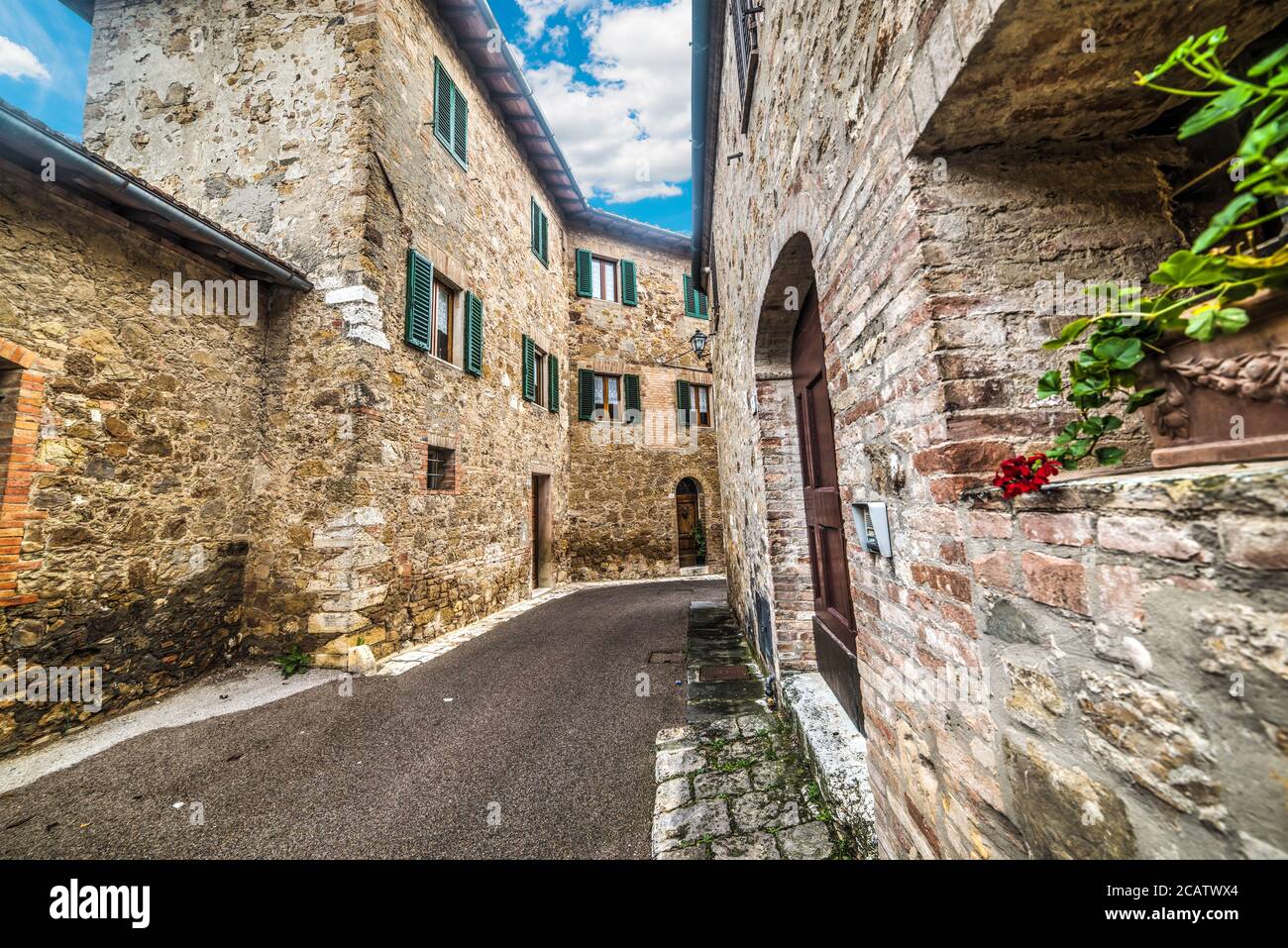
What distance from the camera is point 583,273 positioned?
11.2 m

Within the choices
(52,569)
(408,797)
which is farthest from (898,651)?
(52,569)

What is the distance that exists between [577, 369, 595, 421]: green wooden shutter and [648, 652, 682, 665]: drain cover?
6.85 m

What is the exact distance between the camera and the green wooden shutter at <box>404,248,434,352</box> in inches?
220

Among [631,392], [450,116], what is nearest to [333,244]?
[450,116]

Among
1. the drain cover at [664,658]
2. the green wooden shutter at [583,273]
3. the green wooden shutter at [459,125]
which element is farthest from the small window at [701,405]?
the drain cover at [664,658]

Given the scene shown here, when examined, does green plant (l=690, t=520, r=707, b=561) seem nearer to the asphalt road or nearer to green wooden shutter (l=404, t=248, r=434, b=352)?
the asphalt road

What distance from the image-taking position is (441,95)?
6.49m

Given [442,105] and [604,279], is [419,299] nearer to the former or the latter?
[442,105]

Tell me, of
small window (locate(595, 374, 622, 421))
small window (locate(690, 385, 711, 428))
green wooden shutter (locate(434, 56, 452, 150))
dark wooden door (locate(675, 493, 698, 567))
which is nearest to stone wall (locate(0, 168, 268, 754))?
green wooden shutter (locate(434, 56, 452, 150))

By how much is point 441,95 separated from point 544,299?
372 cm

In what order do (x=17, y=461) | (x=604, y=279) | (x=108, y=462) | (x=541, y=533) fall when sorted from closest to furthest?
1. (x=17, y=461)
2. (x=108, y=462)
3. (x=541, y=533)
4. (x=604, y=279)

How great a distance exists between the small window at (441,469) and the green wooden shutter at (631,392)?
5.65 meters

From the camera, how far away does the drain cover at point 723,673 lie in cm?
421

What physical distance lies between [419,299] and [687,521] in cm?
806
